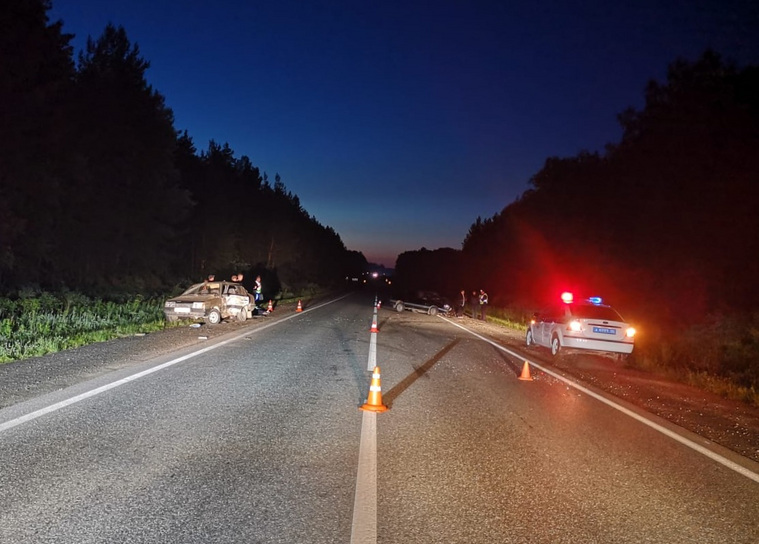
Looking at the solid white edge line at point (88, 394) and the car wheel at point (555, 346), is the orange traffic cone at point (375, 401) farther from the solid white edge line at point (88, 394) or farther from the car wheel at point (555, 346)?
the car wheel at point (555, 346)

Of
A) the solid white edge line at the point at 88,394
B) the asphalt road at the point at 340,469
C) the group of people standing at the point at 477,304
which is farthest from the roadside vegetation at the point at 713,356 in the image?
the solid white edge line at the point at 88,394

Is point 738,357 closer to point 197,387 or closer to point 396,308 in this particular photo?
point 197,387

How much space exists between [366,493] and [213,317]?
17.3 meters

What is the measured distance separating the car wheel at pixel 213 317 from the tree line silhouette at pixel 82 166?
11.4m

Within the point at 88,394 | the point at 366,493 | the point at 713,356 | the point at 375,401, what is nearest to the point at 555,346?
the point at 713,356

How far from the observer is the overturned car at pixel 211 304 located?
2062 cm

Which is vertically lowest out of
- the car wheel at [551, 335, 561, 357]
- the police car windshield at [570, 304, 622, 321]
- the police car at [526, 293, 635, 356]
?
the car wheel at [551, 335, 561, 357]

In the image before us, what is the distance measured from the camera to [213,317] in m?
21.3

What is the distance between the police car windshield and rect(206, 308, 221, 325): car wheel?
12146 mm

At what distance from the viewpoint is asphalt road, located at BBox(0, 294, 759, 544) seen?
169 inches

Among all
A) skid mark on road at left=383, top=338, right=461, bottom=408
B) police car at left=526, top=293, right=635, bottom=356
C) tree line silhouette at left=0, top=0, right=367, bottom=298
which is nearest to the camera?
skid mark on road at left=383, top=338, right=461, bottom=408

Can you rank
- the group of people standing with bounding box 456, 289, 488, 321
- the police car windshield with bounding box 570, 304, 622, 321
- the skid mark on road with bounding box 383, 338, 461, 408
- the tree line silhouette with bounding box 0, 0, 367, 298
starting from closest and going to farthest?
the skid mark on road with bounding box 383, 338, 461, 408
the police car windshield with bounding box 570, 304, 622, 321
the tree line silhouette with bounding box 0, 0, 367, 298
the group of people standing with bounding box 456, 289, 488, 321

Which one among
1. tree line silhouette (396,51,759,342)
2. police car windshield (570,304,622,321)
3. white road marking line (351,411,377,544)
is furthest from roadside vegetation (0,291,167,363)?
tree line silhouette (396,51,759,342)

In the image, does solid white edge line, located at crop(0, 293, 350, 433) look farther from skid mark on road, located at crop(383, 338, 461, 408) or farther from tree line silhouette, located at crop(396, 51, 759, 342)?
tree line silhouette, located at crop(396, 51, 759, 342)
